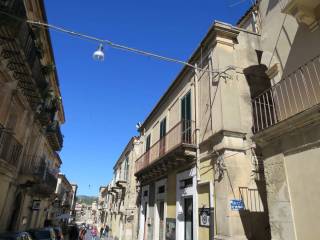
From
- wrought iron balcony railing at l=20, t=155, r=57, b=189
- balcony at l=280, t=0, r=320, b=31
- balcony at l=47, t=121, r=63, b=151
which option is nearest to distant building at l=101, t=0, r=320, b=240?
balcony at l=280, t=0, r=320, b=31

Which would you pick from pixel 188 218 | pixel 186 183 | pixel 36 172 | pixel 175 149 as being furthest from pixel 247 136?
pixel 36 172

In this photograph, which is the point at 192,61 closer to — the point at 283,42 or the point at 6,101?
the point at 283,42

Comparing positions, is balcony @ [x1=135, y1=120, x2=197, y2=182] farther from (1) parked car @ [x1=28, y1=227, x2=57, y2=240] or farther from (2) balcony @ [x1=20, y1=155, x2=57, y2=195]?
(2) balcony @ [x1=20, y1=155, x2=57, y2=195]

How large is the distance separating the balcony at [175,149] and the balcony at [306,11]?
5.39 metres

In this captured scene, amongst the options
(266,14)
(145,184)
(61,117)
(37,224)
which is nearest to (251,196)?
(266,14)

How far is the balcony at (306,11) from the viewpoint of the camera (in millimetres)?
5109

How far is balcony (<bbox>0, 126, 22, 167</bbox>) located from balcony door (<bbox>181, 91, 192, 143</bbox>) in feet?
23.4

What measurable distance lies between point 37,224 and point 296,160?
72.7ft

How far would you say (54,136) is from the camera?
70.5ft

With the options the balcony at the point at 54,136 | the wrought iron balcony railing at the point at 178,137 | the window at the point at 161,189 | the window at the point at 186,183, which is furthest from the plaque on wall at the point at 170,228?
the balcony at the point at 54,136

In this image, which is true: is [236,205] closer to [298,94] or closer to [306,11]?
[298,94]

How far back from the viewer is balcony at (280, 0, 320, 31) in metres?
5.11

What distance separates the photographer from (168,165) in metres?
11.7

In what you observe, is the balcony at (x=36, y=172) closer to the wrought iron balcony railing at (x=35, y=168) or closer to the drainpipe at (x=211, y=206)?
the wrought iron balcony railing at (x=35, y=168)
